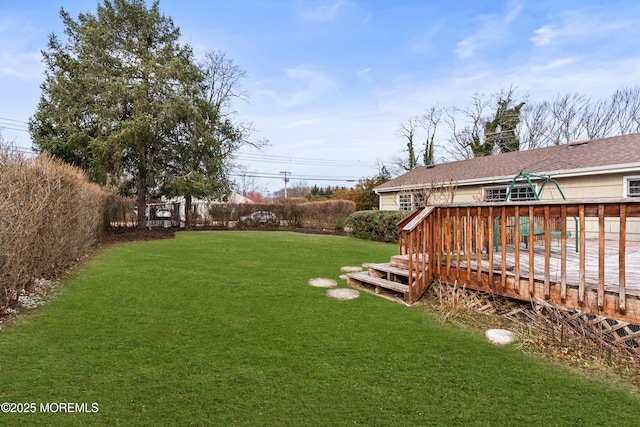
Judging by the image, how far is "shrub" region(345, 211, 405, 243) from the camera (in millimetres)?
12352

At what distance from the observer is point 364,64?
14484 mm

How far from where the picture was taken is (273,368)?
286 cm

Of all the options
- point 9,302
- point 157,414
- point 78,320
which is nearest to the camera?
point 157,414

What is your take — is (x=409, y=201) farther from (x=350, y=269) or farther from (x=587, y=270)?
(x=587, y=270)

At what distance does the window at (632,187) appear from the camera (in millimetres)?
8689

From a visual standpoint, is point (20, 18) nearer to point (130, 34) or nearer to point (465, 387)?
point (130, 34)

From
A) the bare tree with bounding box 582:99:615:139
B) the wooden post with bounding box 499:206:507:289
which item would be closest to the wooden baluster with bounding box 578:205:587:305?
the wooden post with bounding box 499:206:507:289

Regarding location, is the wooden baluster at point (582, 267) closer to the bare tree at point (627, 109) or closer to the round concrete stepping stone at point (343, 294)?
the round concrete stepping stone at point (343, 294)

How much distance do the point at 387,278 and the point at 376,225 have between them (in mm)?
7681

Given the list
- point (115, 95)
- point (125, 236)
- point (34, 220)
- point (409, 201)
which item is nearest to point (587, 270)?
point (34, 220)

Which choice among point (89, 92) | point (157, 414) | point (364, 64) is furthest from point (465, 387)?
point (89, 92)

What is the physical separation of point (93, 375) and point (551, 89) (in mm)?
30932

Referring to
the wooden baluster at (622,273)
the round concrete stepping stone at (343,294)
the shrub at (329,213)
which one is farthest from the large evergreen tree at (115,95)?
the wooden baluster at (622,273)

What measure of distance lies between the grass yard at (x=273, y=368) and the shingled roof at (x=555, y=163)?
27.8 ft
